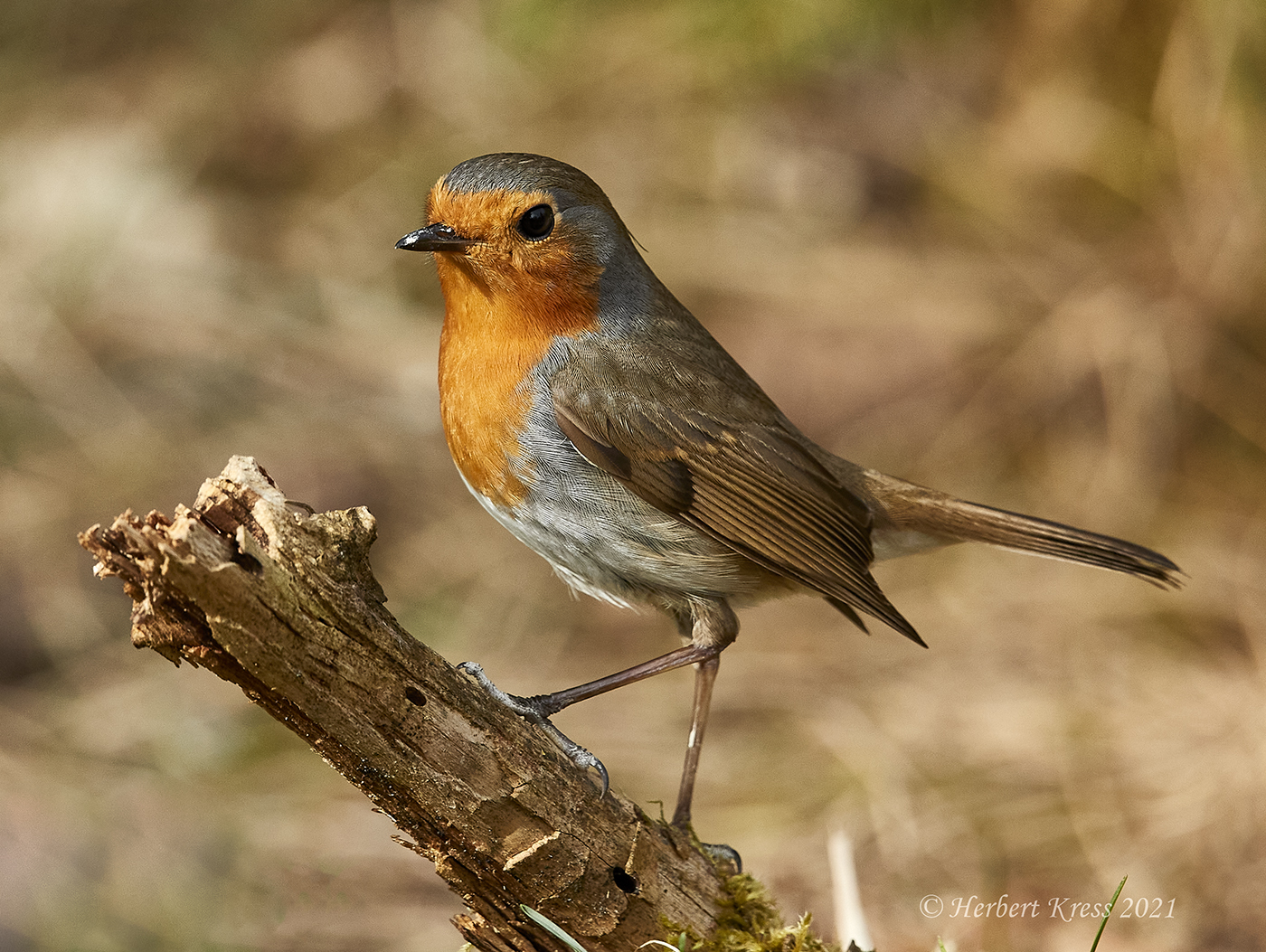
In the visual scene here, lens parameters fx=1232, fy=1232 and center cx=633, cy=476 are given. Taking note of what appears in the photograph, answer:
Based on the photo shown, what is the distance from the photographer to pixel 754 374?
6340mm

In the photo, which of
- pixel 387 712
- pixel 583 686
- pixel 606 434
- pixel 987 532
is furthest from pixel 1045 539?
pixel 387 712

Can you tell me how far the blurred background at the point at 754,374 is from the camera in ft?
14.0

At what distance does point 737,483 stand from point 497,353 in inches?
28.3

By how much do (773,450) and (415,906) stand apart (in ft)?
6.51

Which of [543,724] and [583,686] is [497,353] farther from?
[543,724]

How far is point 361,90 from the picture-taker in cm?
803

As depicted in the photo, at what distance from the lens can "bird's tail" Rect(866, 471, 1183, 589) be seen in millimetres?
3479

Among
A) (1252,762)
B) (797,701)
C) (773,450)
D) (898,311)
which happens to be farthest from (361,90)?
(1252,762)

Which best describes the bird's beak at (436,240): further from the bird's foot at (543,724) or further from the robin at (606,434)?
the bird's foot at (543,724)

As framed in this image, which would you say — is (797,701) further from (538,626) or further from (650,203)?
(650,203)

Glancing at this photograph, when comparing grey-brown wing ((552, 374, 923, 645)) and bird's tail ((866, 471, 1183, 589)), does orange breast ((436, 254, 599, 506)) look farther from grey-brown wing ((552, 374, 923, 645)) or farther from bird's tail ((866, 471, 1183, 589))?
bird's tail ((866, 471, 1183, 589))

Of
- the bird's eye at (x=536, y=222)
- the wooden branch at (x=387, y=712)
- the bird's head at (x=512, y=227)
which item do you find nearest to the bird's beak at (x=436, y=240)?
the bird's head at (x=512, y=227)

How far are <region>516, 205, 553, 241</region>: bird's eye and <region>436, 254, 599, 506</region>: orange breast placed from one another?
10cm

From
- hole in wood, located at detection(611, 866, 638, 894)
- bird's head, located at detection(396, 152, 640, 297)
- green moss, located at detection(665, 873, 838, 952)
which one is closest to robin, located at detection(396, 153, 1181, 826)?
bird's head, located at detection(396, 152, 640, 297)
